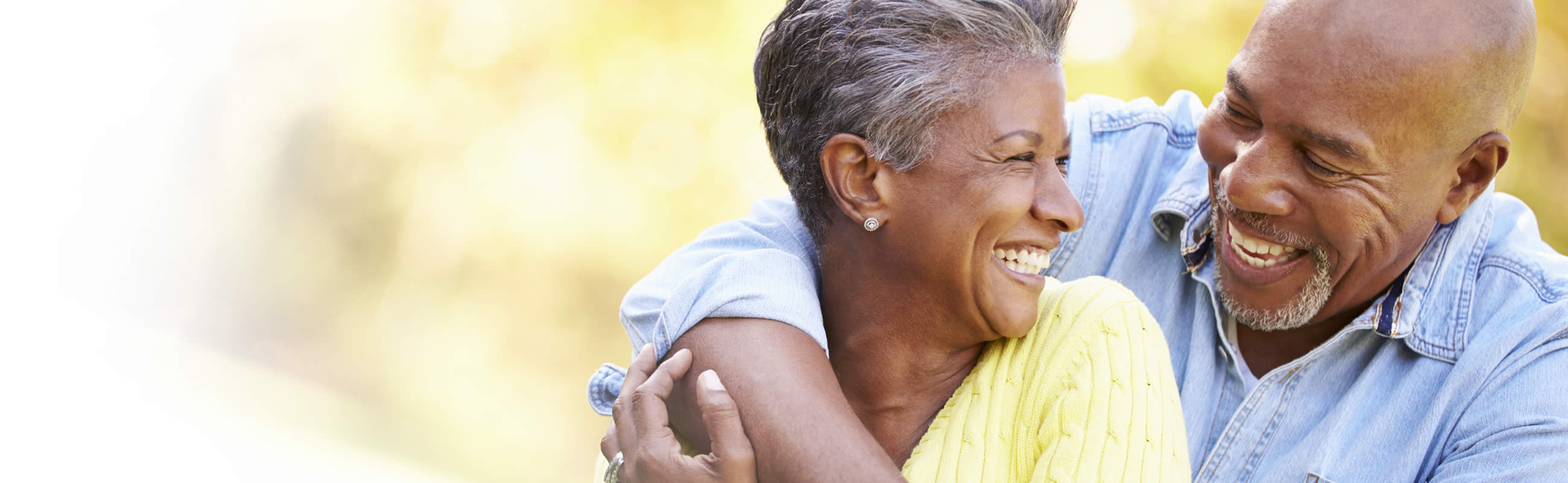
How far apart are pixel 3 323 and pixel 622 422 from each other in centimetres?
407

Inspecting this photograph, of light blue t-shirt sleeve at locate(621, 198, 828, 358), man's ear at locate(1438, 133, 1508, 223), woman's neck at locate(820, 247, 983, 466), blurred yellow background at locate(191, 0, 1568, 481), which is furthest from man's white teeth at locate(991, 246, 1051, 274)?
blurred yellow background at locate(191, 0, 1568, 481)

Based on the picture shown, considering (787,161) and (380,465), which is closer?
(787,161)

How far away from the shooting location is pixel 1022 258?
179 centimetres

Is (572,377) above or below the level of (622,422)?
below

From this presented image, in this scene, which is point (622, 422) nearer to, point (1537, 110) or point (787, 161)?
point (787, 161)

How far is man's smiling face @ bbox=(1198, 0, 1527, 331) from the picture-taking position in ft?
6.95

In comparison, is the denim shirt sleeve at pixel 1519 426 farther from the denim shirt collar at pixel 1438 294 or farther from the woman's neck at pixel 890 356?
the woman's neck at pixel 890 356

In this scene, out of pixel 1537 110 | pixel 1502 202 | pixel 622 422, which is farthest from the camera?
pixel 1537 110

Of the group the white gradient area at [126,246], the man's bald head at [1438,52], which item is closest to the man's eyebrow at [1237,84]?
the man's bald head at [1438,52]

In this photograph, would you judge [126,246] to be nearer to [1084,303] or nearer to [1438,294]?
[1084,303]

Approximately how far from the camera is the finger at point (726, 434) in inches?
63.7

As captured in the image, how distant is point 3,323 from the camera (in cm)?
470

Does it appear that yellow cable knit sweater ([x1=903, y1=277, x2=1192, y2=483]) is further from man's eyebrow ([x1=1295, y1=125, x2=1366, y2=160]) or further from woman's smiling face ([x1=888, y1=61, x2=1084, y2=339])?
man's eyebrow ([x1=1295, y1=125, x2=1366, y2=160])

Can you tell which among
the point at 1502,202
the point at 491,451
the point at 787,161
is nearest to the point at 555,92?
the point at 491,451
